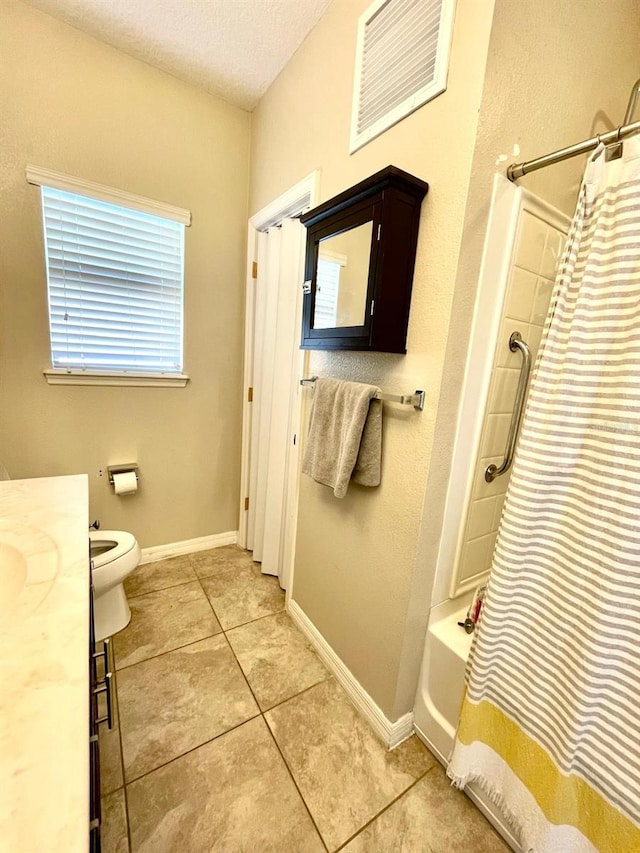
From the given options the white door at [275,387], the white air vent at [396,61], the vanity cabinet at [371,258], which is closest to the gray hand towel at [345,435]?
the vanity cabinet at [371,258]

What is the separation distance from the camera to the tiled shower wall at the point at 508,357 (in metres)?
1.09

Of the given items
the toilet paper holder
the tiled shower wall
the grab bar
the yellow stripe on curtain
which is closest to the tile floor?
the yellow stripe on curtain

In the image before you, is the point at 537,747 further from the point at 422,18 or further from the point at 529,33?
the point at 422,18

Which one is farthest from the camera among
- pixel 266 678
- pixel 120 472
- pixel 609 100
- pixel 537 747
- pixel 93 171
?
pixel 120 472

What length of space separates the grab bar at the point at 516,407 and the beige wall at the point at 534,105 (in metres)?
0.22

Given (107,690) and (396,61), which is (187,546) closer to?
(107,690)

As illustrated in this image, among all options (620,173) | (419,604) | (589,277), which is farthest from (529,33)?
(419,604)

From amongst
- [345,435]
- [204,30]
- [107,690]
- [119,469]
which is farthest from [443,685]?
[204,30]

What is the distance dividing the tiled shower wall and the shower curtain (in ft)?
0.76

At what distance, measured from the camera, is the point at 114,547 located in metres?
1.65

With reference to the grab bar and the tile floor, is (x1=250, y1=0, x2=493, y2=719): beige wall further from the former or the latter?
the grab bar

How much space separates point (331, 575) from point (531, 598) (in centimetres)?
80

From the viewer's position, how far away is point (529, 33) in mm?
918

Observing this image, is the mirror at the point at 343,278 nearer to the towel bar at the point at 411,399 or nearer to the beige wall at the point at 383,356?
the beige wall at the point at 383,356
